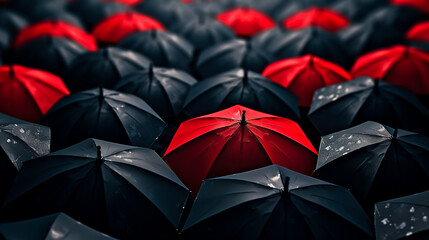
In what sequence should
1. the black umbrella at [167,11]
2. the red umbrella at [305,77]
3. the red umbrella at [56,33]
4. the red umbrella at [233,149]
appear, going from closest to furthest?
the red umbrella at [233,149] → the red umbrella at [305,77] → the red umbrella at [56,33] → the black umbrella at [167,11]

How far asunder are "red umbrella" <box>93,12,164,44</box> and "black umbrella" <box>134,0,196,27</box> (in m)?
1.36

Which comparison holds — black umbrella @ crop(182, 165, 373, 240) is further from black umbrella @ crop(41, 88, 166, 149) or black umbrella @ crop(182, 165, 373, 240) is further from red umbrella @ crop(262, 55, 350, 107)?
red umbrella @ crop(262, 55, 350, 107)

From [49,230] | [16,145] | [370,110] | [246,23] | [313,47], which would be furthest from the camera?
[246,23]

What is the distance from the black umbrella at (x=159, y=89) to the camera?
691 centimetres

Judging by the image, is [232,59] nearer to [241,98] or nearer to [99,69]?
[241,98]

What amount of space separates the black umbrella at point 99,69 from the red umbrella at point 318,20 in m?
4.81

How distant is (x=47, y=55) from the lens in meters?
8.39

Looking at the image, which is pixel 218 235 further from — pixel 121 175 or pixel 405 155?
pixel 405 155

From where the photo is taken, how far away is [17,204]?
4.44 meters

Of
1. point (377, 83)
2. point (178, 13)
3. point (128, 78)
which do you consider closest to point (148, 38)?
point (128, 78)

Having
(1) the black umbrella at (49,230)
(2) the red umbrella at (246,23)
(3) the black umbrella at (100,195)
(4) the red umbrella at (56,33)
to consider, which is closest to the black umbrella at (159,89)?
(3) the black umbrella at (100,195)

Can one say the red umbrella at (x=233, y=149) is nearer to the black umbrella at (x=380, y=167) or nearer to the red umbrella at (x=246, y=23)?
the black umbrella at (x=380, y=167)

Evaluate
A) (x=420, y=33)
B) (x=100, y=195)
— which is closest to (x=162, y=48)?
(x=100, y=195)

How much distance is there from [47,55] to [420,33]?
8108 mm
